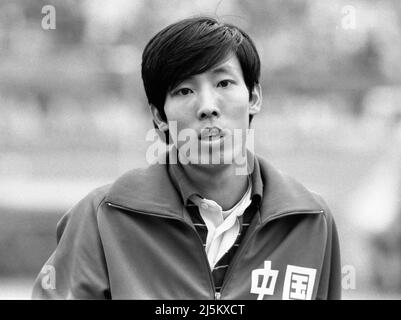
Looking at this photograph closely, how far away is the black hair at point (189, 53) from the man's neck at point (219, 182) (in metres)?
0.18

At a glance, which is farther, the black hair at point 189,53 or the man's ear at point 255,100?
the man's ear at point 255,100

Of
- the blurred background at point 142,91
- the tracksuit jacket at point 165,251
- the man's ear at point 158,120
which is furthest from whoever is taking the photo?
the blurred background at point 142,91

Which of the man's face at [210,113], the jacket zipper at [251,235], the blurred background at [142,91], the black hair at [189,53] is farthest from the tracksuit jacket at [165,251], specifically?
the blurred background at [142,91]

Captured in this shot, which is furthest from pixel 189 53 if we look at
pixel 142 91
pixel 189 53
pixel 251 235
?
pixel 142 91

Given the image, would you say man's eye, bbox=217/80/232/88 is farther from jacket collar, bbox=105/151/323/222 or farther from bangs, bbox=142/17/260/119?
jacket collar, bbox=105/151/323/222

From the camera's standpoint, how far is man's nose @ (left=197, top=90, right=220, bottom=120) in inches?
61.9

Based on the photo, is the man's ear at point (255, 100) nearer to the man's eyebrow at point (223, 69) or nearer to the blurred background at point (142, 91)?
the man's eyebrow at point (223, 69)

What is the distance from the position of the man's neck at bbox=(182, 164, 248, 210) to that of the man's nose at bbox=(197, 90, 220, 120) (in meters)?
0.12

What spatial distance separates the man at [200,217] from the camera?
1553 millimetres

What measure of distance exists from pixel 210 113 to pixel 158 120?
0.21 m

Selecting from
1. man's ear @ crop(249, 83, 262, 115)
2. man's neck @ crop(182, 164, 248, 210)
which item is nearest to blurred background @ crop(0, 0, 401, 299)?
man's ear @ crop(249, 83, 262, 115)

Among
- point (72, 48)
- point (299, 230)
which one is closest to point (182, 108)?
point (299, 230)
